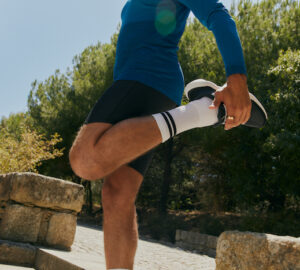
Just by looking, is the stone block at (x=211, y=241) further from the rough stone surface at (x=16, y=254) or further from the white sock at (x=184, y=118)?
the white sock at (x=184, y=118)

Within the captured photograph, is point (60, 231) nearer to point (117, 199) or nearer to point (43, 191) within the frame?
point (43, 191)

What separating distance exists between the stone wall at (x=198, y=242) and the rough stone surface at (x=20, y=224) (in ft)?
21.3

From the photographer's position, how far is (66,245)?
3504mm

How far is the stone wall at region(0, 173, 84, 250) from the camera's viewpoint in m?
3.27

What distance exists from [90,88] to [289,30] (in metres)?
9.14

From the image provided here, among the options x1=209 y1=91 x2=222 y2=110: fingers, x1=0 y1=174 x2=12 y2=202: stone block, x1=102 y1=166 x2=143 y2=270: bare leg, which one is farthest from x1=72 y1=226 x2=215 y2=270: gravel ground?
x1=209 y1=91 x2=222 y2=110: fingers

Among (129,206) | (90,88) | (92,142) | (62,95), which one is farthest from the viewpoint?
(62,95)

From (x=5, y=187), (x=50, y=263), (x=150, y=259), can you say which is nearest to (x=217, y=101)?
(x=50, y=263)

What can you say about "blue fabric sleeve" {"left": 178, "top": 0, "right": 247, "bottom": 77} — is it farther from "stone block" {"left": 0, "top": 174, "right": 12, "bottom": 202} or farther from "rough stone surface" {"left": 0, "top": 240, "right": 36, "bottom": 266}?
"stone block" {"left": 0, "top": 174, "right": 12, "bottom": 202}

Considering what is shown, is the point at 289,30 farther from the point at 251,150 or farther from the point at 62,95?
the point at 62,95

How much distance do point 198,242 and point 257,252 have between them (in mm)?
8393

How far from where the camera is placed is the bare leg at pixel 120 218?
55.9 inches

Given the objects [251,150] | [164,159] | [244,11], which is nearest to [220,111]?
[251,150]

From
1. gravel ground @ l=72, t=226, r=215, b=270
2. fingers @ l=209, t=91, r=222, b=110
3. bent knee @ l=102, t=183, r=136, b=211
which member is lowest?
gravel ground @ l=72, t=226, r=215, b=270
